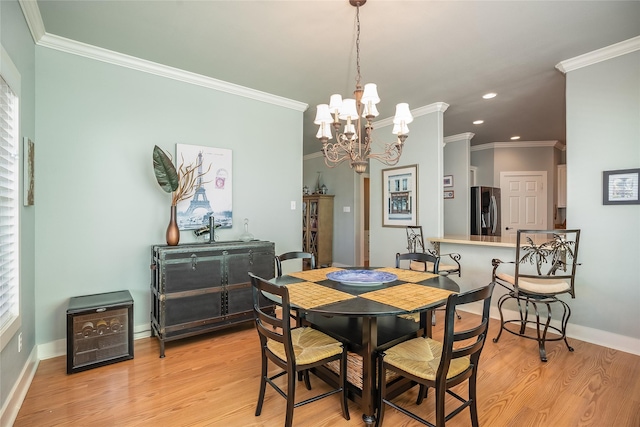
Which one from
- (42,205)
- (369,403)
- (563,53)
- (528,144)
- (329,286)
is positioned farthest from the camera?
(528,144)

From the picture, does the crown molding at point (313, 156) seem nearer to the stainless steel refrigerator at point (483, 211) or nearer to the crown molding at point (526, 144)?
the stainless steel refrigerator at point (483, 211)

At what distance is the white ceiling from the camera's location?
7.33 feet

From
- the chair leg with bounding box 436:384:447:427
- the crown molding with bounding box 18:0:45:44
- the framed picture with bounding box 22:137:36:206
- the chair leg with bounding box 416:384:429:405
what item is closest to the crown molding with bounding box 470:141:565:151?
the chair leg with bounding box 416:384:429:405

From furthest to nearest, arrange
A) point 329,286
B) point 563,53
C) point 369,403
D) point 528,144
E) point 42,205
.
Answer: point 528,144 → point 563,53 → point 42,205 → point 329,286 → point 369,403

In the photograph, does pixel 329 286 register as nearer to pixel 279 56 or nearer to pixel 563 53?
pixel 279 56

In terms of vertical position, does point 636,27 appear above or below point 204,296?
above

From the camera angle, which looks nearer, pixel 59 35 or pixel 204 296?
pixel 59 35

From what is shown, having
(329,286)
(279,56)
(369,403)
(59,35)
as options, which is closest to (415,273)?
(329,286)

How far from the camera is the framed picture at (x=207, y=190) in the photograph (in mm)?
→ 3277

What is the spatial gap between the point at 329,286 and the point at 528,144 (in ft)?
20.4

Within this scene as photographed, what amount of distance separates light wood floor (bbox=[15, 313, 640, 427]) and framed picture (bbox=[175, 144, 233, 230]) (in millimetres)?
1267

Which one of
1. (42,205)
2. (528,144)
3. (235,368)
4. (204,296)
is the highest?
(528,144)

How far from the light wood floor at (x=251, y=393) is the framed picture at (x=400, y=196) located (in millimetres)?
2088

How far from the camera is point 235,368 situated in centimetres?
252
